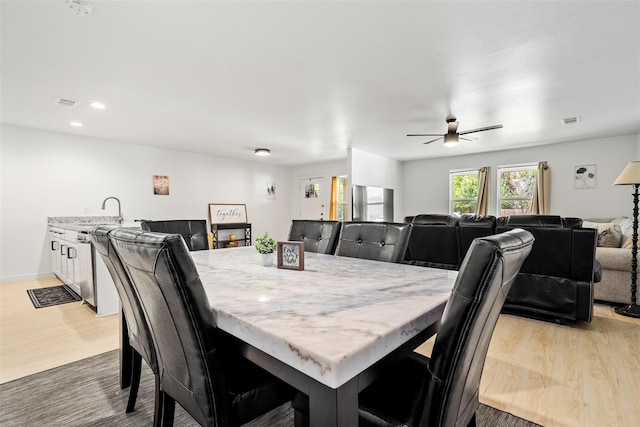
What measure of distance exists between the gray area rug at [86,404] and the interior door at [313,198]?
20.0 ft

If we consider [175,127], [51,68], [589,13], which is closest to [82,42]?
[51,68]

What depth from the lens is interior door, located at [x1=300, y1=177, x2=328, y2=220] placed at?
787 centimetres

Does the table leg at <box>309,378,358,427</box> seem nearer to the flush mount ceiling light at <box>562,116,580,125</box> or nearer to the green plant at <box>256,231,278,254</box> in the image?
the green plant at <box>256,231,278,254</box>

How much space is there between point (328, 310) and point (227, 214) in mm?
6573

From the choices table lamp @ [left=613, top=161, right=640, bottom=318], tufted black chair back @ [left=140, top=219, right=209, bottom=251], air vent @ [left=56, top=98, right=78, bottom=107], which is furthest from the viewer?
air vent @ [left=56, top=98, right=78, bottom=107]

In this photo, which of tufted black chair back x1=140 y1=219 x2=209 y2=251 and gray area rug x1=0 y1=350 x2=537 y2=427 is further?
tufted black chair back x1=140 y1=219 x2=209 y2=251

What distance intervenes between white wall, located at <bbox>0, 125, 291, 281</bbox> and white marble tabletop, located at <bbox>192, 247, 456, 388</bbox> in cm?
482

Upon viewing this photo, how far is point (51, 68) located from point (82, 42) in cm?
70

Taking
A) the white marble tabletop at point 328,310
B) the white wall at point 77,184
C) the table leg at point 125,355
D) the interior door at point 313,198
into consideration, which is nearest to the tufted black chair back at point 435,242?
the white marble tabletop at point 328,310

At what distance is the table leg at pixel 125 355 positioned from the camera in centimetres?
169

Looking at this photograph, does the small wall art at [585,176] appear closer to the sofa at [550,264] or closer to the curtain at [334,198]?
the sofa at [550,264]

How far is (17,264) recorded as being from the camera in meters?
4.50

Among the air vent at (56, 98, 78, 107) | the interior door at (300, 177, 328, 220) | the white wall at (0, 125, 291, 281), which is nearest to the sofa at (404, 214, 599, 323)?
the air vent at (56, 98, 78, 107)

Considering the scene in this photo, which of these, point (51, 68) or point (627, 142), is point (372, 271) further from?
point (627, 142)
